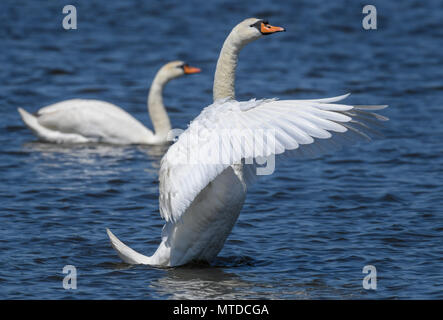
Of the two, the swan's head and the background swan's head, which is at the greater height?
the swan's head

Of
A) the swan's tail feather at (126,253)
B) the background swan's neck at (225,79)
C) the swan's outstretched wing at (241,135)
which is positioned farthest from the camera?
the swan's tail feather at (126,253)

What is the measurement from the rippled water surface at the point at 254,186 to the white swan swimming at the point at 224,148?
32cm

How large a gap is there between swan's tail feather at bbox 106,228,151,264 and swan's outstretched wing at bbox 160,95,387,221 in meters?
0.68

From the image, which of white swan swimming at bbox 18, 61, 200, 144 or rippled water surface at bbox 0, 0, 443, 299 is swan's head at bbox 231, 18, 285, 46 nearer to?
rippled water surface at bbox 0, 0, 443, 299

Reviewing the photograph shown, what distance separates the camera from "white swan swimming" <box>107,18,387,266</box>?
5.99 metres

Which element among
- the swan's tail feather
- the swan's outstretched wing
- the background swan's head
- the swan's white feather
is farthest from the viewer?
the background swan's head

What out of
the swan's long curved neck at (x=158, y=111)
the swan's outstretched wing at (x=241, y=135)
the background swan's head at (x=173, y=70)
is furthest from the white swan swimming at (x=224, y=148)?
the background swan's head at (x=173, y=70)

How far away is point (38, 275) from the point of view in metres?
7.29

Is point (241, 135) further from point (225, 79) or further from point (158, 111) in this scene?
point (158, 111)

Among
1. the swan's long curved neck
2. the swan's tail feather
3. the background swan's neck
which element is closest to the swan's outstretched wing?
the background swan's neck

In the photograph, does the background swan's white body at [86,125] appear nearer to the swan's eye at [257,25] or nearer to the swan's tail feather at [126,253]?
the swan's tail feather at [126,253]

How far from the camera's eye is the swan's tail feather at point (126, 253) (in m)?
7.36
